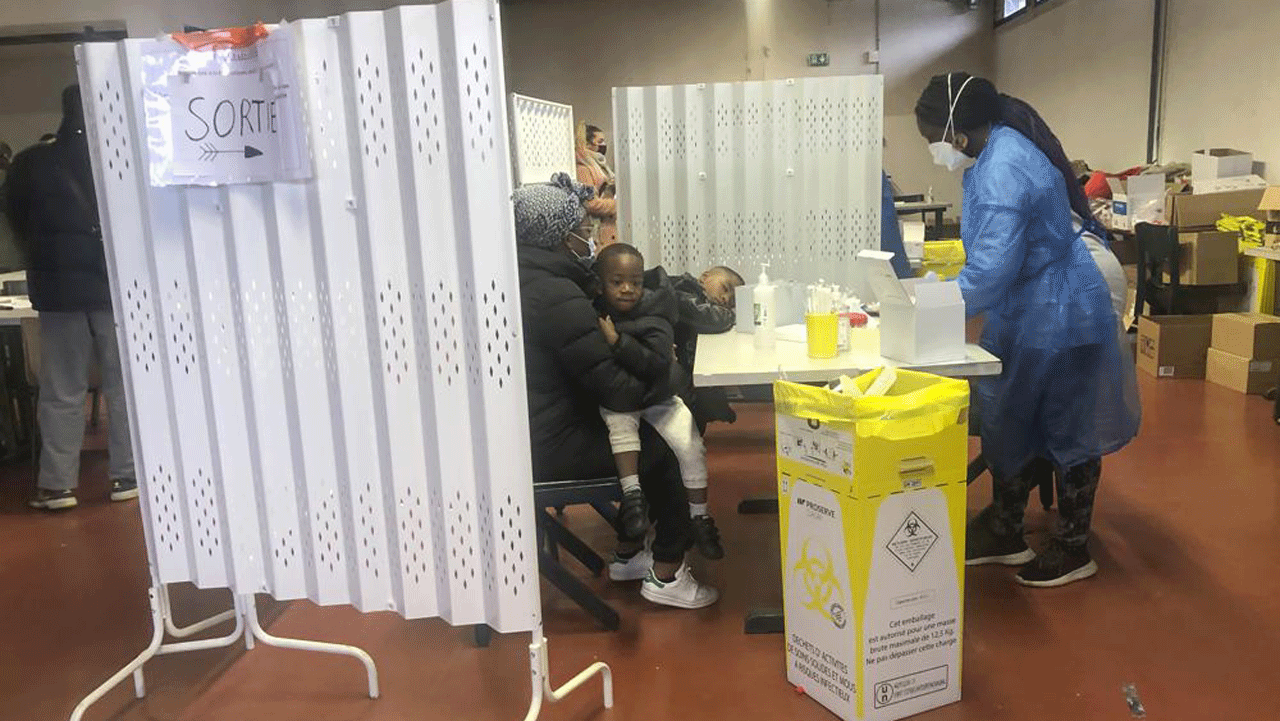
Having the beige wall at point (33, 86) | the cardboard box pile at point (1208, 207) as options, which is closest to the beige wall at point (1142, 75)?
the cardboard box pile at point (1208, 207)

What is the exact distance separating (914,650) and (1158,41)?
19.7 feet

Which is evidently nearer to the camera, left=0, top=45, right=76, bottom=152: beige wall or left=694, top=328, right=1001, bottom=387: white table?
left=694, top=328, right=1001, bottom=387: white table

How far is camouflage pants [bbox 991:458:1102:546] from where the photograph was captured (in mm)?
2760

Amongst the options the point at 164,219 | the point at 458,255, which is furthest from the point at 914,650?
the point at 164,219

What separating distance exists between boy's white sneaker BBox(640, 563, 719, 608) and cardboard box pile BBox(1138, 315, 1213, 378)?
3808 millimetres

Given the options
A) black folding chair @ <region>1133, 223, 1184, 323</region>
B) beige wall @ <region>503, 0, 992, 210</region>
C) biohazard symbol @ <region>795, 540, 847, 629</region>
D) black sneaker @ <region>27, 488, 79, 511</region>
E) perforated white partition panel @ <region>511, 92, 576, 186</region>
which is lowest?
black sneaker @ <region>27, 488, 79, 511</region>

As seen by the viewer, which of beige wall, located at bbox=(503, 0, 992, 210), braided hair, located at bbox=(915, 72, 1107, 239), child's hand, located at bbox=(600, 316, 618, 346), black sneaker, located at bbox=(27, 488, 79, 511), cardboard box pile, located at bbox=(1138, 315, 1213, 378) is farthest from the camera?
beige wall, located at bbox=(503, 0, 992, 210)

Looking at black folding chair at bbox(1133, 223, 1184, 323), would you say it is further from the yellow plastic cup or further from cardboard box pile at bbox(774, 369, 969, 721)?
cardboard box pile at bbox(774, 369, 969, 721)

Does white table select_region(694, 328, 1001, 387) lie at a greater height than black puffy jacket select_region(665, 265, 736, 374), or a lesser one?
lesser

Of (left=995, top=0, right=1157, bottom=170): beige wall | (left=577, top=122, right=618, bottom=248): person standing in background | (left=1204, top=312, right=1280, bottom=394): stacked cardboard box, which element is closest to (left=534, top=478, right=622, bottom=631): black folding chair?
(left=577, top=122, right=618, bottom=248): person standing in background

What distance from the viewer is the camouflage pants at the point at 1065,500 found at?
9.05 ft

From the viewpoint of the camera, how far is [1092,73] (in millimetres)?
7578

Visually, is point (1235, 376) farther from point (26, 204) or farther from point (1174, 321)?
point (26, 204)

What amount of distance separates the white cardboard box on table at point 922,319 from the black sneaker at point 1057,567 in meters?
0.79
